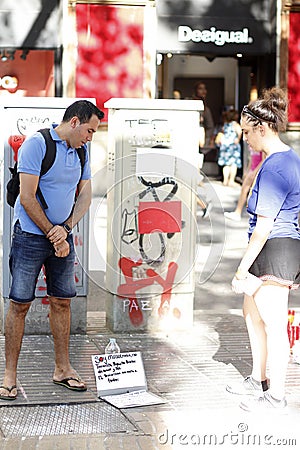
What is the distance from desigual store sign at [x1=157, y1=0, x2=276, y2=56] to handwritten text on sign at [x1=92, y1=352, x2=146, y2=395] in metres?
10.7

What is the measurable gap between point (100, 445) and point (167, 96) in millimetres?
16361

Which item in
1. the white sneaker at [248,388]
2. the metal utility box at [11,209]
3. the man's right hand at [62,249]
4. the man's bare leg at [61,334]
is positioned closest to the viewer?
the man's right hand at [62,249]

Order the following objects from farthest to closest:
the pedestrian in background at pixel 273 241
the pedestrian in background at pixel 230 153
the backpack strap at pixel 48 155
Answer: the pedestrian in background at pixel 230 153 < the backpack strap at pixel 48 155 < the pedestrian in background at pixel 273 241

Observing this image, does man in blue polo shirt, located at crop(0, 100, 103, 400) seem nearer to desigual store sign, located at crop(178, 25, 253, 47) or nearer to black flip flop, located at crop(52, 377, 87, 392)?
black flip flop, located at crop(52, 377, 87, 392)

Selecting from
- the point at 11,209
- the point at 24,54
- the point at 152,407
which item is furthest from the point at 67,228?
the point at 24,54

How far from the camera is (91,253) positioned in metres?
7.70

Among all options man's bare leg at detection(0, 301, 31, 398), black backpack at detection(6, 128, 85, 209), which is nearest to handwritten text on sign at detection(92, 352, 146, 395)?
man's bare leg at detection(0, 301, 31, 398)

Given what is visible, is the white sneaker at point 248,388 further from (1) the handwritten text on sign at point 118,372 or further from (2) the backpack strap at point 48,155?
(2) the backpack strap at point 48,155

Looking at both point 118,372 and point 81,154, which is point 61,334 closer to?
point 118,372

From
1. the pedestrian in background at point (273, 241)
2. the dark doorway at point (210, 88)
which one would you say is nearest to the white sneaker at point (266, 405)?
the pedestrian in background at point (273, 241)

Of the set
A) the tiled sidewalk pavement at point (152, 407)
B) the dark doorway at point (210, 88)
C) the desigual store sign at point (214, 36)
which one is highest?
the desigual store sign at point (214, 36)

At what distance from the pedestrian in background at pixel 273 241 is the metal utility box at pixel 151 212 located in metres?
1.61

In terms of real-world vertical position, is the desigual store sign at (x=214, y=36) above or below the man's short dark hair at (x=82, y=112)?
above

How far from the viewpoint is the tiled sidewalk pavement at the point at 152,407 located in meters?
5.35
